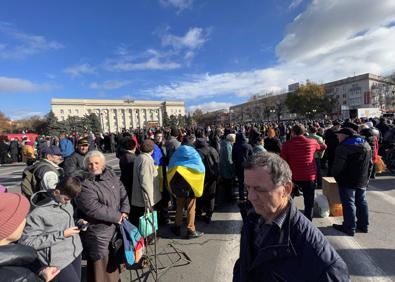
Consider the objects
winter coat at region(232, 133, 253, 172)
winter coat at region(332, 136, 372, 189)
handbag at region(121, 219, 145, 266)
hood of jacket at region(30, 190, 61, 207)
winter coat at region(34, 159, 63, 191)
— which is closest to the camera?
hood of jacket at region(30, 190, 61, 207)

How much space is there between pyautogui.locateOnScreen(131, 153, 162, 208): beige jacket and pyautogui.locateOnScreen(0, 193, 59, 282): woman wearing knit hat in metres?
2.51

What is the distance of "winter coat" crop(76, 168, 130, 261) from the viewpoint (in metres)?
2.78

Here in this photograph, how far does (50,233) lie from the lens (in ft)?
7.60

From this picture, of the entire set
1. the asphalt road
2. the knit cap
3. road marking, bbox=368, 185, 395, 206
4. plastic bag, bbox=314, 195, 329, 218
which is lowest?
the asphalt road

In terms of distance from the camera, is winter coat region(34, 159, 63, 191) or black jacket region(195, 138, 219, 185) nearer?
winter coat region(34, 159, 63, 191)

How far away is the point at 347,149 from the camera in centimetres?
432

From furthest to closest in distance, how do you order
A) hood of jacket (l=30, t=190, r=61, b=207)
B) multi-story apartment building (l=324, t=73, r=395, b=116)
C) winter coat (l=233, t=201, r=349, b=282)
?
multi-story apartment building (l=324, t=73, r=395, b=116) < hood of jacket (l=30, t=190, r=61, b=207) < winter coat (l=233, t=201, r=349, b=282)

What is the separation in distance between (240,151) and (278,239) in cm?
504

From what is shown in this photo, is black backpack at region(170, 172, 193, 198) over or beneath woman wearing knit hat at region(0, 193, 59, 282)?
beneath

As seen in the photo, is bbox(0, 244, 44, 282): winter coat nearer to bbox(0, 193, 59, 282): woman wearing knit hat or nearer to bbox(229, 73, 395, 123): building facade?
bbox(0, 193, 59, 282): woman wearing knit hat

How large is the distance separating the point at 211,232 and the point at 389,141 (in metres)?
8.32

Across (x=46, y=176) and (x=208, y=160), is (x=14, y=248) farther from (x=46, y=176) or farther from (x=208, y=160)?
(x=208, y=160)

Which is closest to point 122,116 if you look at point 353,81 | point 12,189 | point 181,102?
point 181,102

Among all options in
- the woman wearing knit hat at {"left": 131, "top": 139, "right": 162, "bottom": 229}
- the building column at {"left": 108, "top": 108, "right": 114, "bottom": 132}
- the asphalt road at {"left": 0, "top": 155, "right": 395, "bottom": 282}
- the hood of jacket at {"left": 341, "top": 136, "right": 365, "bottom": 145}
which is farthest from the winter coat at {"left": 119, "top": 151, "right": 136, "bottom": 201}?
the building column at {"left": 108, "top": 108, "right": 114, "bottom": 132}
